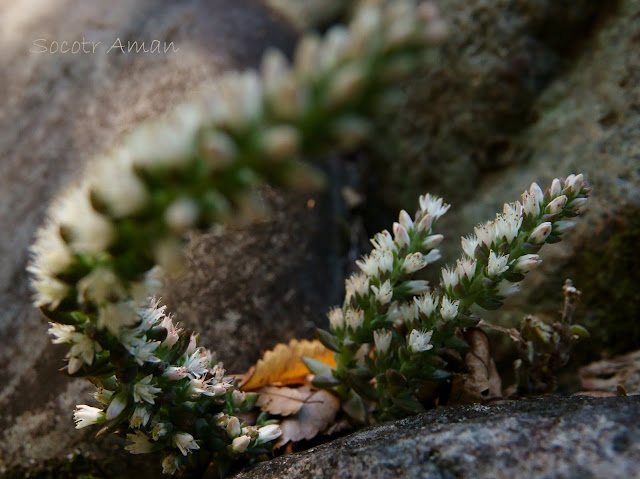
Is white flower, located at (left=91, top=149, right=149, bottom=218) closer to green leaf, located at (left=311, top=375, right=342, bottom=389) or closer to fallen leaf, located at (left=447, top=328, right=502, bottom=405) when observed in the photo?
green leaf, located at (left=311, top=375, right=342, bottom=389)

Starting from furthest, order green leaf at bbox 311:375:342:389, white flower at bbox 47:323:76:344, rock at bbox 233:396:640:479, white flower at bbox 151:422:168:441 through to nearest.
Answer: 1. green leaf at bbox 311:375:342:389
2. white flower at bbox 151:422:168:441
3. white flower at bbox 47:323:76:344
4. rock at bbox 233:396:640:479

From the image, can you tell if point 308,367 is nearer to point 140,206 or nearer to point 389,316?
point 389,316

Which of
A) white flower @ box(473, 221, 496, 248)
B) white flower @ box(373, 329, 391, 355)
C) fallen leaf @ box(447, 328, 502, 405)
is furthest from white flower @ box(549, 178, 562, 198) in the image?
white flower @ box(373, 329, 391, 355)

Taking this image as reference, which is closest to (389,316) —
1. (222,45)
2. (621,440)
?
(621,440)

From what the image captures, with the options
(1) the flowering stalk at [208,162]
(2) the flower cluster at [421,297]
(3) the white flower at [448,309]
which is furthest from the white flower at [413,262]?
(1) the flowering stalk at [208,162]

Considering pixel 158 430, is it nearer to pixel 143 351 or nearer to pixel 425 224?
pixel 143 351

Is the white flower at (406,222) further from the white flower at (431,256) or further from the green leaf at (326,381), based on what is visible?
the green leaf at (326,381)

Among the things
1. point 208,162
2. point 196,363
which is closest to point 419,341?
point 196,363
